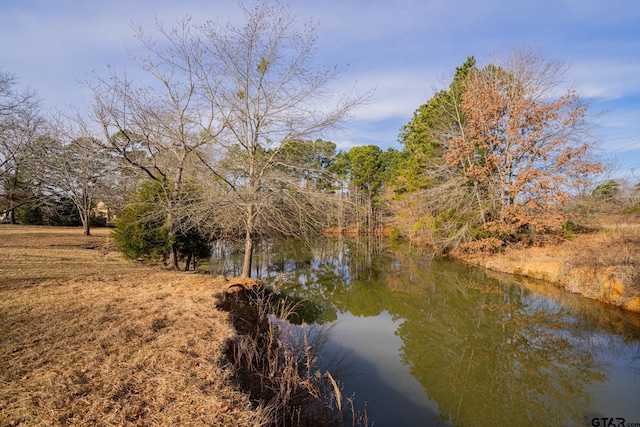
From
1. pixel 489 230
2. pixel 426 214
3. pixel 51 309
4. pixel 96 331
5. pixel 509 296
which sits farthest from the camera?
pixel 426 214

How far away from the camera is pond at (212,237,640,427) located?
4871 mm

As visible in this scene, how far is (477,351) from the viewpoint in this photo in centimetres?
690

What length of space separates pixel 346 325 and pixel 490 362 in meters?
3.47

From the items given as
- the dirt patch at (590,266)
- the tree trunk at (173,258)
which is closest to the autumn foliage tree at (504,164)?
the dirt patch at (590,266)

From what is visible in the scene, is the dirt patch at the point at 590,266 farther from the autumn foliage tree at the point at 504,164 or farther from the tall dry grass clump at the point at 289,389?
the tall dry grass clump at the point at 289,389

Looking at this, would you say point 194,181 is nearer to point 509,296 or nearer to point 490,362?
point 490,362

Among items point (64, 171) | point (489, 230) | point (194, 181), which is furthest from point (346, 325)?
point (64, 171)

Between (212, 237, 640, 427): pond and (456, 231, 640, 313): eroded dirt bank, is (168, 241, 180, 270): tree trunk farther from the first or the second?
(456, 231, 640, 313): eroded dirt bank

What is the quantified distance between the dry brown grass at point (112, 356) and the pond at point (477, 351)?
2.45 meters

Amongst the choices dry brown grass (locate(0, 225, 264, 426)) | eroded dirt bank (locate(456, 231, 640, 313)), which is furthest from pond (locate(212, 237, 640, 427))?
dry brown grass (locate(0, 225, 264, 426))

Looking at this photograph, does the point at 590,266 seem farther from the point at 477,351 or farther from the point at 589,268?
the point at 477,351

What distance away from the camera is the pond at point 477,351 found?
4871 millimetres

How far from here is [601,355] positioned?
657 cm

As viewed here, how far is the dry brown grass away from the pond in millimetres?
2453
